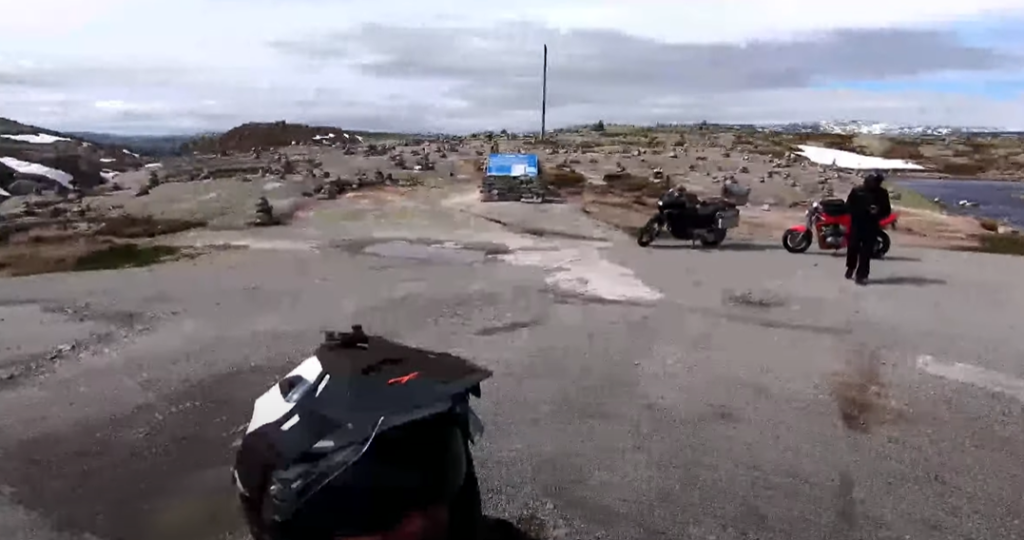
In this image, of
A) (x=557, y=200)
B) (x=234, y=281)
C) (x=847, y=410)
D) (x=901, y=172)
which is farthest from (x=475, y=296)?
(x=901, y=172)

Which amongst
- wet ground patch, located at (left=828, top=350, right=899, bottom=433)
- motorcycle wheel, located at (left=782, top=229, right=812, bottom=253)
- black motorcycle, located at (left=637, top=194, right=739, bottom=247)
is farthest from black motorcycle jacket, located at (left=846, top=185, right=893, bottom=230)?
wet ground patch, located at (left=828, top=350, right=899, bottom=433)

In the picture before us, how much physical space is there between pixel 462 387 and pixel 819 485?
3.14 metres

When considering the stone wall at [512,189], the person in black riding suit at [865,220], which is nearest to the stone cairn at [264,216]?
the stone wall at [512,189]

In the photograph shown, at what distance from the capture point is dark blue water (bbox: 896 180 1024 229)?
39.3 meters

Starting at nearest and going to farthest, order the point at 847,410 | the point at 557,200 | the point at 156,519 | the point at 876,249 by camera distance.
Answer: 1. the point at 156,519
2. the point at 847,410
3. the point at 876,249
4. the point at 557,200

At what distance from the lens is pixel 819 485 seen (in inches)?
255

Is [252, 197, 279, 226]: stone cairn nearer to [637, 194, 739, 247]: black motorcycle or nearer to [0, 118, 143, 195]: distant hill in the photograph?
[637, 194, 739, 247]: black motorcycle

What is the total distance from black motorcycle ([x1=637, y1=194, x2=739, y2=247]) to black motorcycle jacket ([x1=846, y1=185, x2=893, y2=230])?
162 inches

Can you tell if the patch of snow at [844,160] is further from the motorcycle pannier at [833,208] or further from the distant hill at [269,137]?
the motorcycle pannier at [833,208]

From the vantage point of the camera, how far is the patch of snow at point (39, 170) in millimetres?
33500

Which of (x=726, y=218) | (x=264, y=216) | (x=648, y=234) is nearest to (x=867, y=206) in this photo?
(x=726, y=218)

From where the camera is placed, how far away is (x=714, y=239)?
18.4m

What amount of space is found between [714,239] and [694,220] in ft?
1.88

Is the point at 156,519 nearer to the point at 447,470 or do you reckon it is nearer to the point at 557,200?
the point at 447,470
